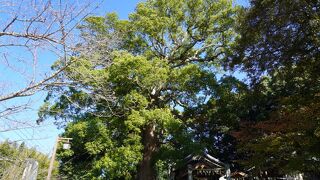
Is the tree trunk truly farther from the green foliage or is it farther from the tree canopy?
the green foliage

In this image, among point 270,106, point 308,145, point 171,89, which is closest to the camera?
point 308,145

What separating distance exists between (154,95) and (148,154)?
2.79 meters

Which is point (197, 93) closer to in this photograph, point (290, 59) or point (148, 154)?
point (148, 154)

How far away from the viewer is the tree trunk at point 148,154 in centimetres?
1499

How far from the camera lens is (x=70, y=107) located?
47.8 ft

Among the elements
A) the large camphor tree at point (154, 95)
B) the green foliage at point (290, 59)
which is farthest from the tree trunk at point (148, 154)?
the green foliage at point (290, 59)

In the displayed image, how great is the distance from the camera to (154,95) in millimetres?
15586

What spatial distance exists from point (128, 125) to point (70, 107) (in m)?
3.21

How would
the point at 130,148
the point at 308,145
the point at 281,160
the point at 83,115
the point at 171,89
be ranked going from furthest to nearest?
the point at 171,89, the point at 83,115, the point at 130,148, the point at 281,160, the point at 308,145

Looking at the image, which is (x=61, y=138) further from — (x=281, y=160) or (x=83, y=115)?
(x=281, y=160)

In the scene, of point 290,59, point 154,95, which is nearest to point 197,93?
point 154,95

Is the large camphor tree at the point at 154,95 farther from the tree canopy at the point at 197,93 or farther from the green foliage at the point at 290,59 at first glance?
the green foliage at the point at 290,59

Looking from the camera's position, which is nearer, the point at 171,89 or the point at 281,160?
the point at 281,160

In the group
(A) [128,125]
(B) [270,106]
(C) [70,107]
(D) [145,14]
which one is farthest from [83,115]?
(B) [270,106]
